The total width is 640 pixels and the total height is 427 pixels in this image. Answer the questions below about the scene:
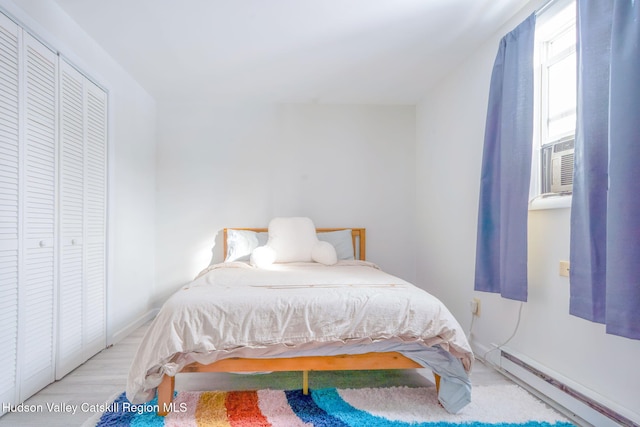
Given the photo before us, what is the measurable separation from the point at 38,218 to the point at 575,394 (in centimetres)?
297

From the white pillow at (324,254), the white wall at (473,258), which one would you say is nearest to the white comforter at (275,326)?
the white wall at (473,258)

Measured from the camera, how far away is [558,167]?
1.85 meters

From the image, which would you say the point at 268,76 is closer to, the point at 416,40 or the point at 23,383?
the point at 416,40

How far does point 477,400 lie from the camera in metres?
1.78

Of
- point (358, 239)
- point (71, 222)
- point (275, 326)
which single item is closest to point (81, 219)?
point (71, 222)

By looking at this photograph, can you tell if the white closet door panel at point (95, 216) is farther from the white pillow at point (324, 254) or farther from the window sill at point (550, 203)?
the window sill at point (550, 203)

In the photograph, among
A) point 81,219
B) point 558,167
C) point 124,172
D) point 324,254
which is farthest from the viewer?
point 324,254

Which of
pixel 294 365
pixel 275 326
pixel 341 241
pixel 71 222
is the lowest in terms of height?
pixel 294 365

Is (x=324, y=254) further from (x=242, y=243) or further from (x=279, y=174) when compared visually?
(x=279, y=174)

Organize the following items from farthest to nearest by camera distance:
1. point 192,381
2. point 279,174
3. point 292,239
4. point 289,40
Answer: point 279,174, point 292,239, point 289,40, point 192,381

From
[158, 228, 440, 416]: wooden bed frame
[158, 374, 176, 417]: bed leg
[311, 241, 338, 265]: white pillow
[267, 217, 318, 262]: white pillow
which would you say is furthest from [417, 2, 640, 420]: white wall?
[158, 374, 176, 417]: bed leg

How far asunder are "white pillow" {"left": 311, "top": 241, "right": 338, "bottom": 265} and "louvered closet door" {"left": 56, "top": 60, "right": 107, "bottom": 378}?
1705 mm

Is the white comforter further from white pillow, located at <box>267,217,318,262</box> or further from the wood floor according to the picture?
white pillow, located at <box>267,217,318,262</box>

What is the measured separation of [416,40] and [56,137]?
8.12 ft
